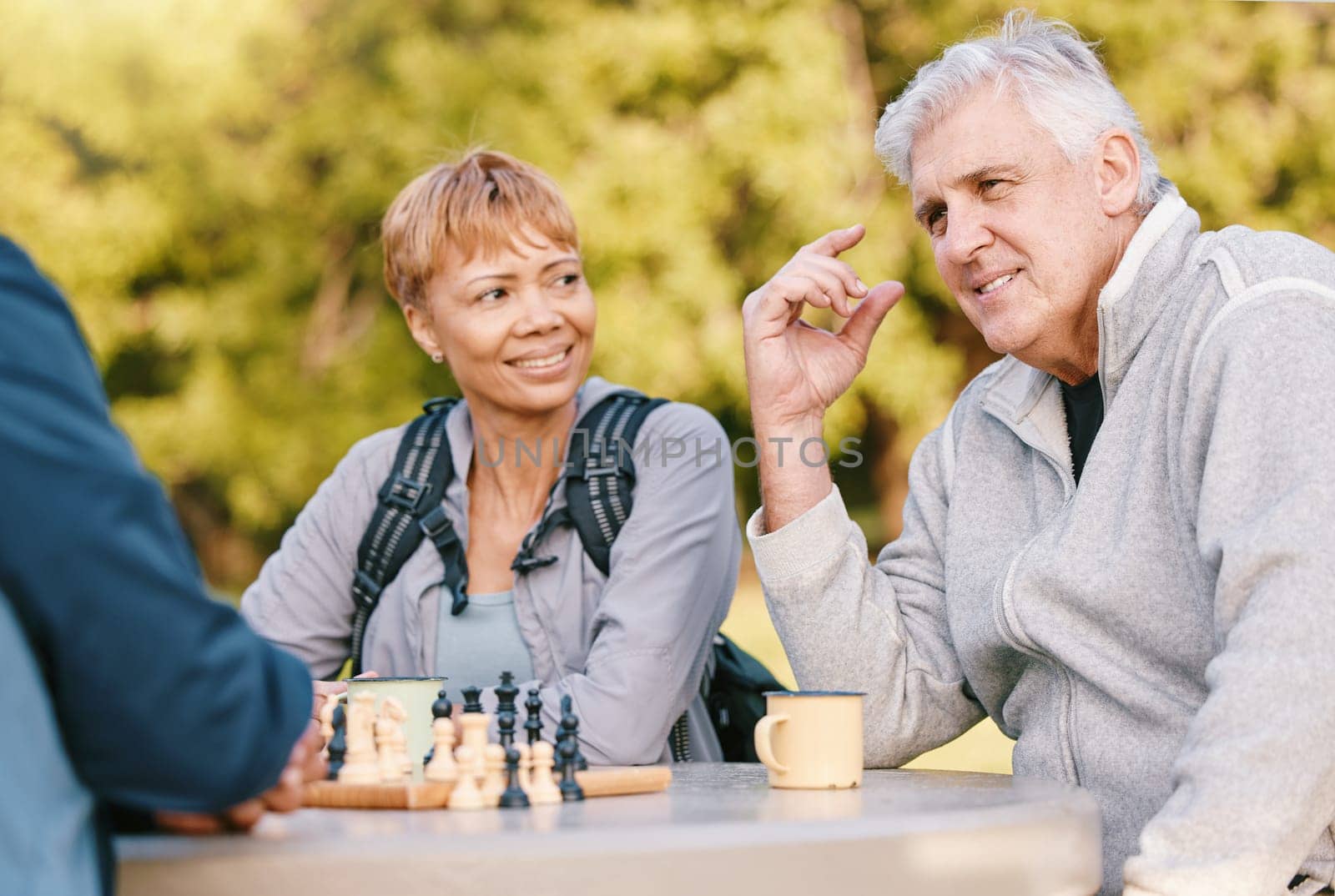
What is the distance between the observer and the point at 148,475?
123 centimetres

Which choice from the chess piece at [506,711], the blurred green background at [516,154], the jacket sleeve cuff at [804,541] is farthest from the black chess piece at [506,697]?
the blurred green background at [516,154]

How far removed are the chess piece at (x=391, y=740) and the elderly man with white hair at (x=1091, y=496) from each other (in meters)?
0.84

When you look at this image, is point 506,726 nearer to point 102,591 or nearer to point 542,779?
point 542,779

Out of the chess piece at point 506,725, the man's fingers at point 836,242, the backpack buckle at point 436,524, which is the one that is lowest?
the chess piece at point 506,725

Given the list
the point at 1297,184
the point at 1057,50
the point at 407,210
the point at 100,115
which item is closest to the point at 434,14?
the point at 100,115

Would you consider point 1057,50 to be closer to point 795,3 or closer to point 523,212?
point 523,212

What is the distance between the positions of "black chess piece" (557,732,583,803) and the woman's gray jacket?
3.02 feet

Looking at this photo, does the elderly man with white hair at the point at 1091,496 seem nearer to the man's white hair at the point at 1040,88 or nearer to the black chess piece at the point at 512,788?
the man's white hair at the point at 1040,88

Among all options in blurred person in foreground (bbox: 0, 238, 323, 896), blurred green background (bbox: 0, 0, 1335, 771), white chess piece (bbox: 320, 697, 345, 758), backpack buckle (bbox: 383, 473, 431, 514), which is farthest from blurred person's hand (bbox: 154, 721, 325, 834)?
blurred green background (bbox: 0, 0, 1335, 771)

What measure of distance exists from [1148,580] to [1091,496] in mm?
157

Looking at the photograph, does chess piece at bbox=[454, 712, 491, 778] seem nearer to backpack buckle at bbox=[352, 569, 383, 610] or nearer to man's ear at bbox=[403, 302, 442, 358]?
backpack buckle at bbox=[352, 569, 383, 610]

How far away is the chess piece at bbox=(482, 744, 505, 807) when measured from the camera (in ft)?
5.40

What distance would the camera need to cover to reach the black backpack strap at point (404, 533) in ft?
9.98

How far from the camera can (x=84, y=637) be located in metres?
1.17
